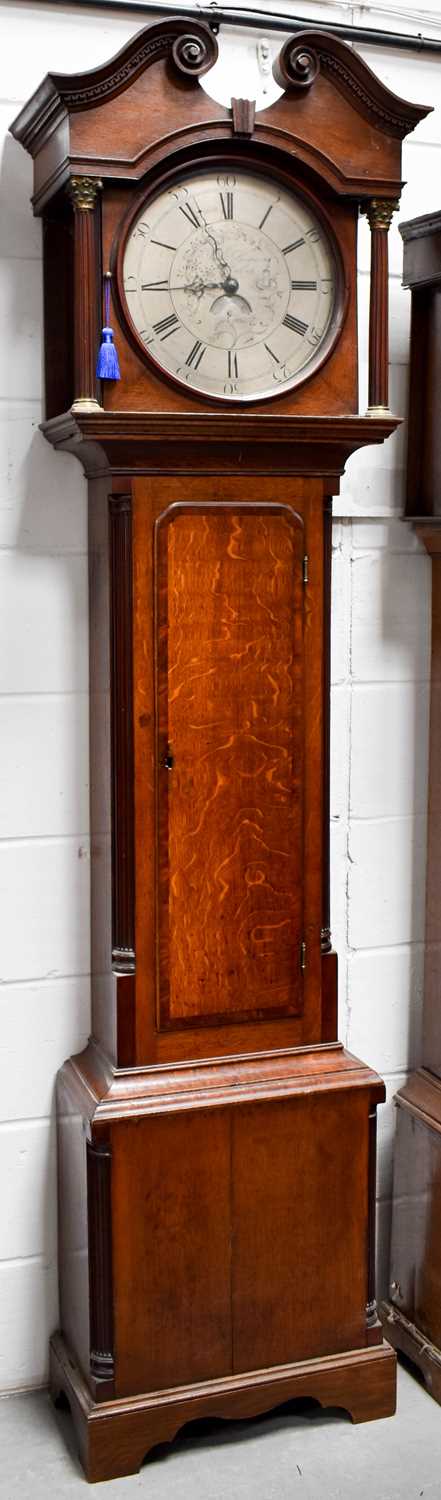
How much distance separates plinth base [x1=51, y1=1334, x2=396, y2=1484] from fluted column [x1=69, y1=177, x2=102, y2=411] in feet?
5.35

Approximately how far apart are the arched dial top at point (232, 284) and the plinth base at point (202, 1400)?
1.65m

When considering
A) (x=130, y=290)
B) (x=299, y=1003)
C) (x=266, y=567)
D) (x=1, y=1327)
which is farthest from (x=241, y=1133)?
(x=130, y=290)

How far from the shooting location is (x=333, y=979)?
2.68 m

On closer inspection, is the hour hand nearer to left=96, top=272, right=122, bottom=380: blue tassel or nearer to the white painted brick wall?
left=96, top=272, right=122, bottom=380: blue tassel

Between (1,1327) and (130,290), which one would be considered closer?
(130,290)

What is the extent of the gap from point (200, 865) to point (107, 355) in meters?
0.83

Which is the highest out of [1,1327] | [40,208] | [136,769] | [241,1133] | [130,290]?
[40,208]

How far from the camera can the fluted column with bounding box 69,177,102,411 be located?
2.29 m

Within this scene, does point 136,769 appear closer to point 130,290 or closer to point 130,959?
point 130,959

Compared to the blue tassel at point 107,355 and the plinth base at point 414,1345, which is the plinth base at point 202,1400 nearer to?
the plinth base at point 414,1345

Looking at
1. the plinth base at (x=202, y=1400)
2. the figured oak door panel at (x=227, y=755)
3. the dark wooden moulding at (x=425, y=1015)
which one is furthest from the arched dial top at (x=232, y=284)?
the plinth base at (x=202, y=1400)

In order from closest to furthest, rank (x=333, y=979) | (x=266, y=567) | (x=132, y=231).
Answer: (x=132, y=231), (x=266, y=567), (x=333, y=979)

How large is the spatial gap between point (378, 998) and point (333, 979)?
36 centimetres

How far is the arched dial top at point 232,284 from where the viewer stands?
235 centimetres
